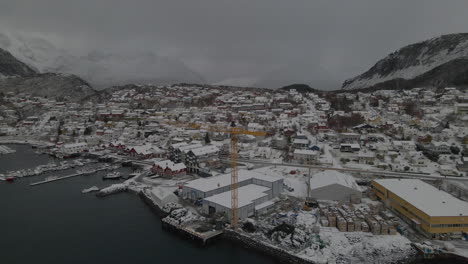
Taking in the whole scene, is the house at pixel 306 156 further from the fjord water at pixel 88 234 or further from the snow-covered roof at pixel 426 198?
the fjord water at pixel 88 234

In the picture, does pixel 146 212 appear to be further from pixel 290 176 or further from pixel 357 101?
pixel 357 101

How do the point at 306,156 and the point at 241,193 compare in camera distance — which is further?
the point at 306,156

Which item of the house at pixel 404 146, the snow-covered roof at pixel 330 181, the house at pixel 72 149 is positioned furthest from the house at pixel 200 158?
the house at pixel 404 146

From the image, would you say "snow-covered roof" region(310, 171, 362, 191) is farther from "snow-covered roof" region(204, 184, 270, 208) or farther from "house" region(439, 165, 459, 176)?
"house" region(439, 165, 459, 176)

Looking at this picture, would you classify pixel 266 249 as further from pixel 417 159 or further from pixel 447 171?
pixel 417 159

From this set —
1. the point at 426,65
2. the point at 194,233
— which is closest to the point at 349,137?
the point at 194,233
